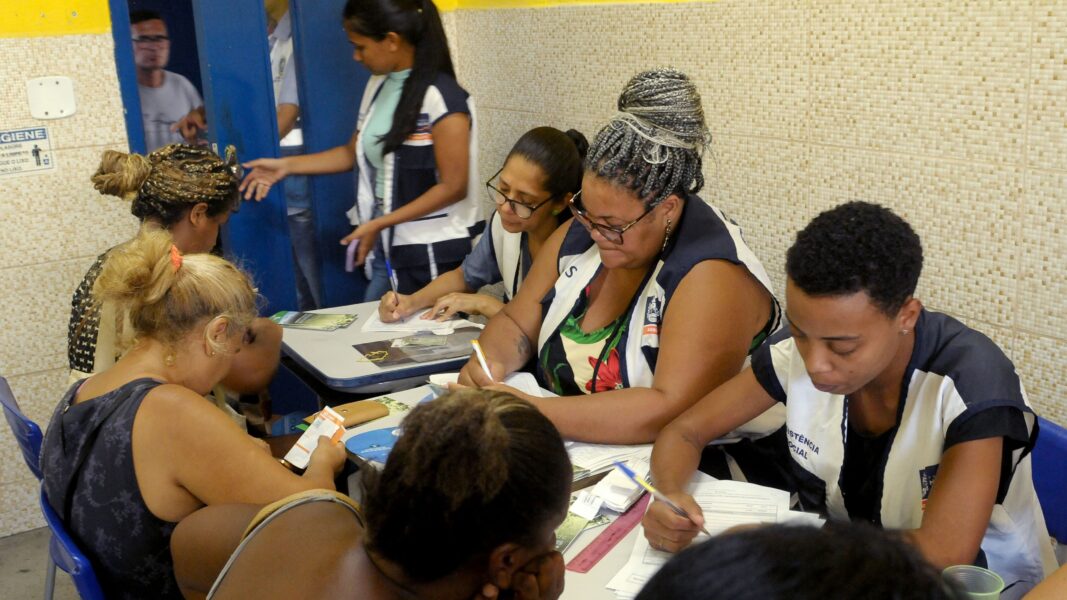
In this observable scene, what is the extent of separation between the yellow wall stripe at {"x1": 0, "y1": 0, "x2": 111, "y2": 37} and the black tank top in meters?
2.05

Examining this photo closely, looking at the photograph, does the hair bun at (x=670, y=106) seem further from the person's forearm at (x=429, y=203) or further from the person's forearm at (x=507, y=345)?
the person's forearm at (x=429, y=203)

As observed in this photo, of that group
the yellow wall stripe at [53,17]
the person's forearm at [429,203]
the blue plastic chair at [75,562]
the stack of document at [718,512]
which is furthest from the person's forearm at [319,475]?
the yellow wall stripe at [53,17]

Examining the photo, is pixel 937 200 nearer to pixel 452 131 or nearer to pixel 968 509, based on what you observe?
pixel 968 509

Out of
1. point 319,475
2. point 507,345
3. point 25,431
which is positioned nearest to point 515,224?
point 507,345

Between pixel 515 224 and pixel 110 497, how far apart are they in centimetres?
140

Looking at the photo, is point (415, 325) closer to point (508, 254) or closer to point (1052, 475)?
point (508, 254)

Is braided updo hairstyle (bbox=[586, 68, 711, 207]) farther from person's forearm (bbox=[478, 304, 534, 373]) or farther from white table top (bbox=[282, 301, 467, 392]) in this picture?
white table top (bbox=[282, 301, 467, 392])

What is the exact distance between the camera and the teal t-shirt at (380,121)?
140 inches

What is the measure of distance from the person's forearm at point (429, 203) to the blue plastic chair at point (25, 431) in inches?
59.9

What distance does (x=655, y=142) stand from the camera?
7.45 ft

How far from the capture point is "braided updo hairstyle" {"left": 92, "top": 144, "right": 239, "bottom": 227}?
9.15 ft

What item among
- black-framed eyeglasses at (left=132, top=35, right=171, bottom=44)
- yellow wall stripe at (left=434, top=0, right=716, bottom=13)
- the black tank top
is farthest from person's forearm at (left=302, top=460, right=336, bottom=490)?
black-framed eyeglasses at (left=132, top=35, right=171, bottom=44)

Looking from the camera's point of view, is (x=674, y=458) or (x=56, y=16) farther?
(x=56, y=16)

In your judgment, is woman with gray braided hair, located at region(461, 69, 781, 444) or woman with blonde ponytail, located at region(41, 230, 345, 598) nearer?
woman with blonde ponytail, located at region(41, 230, 345, 598)
